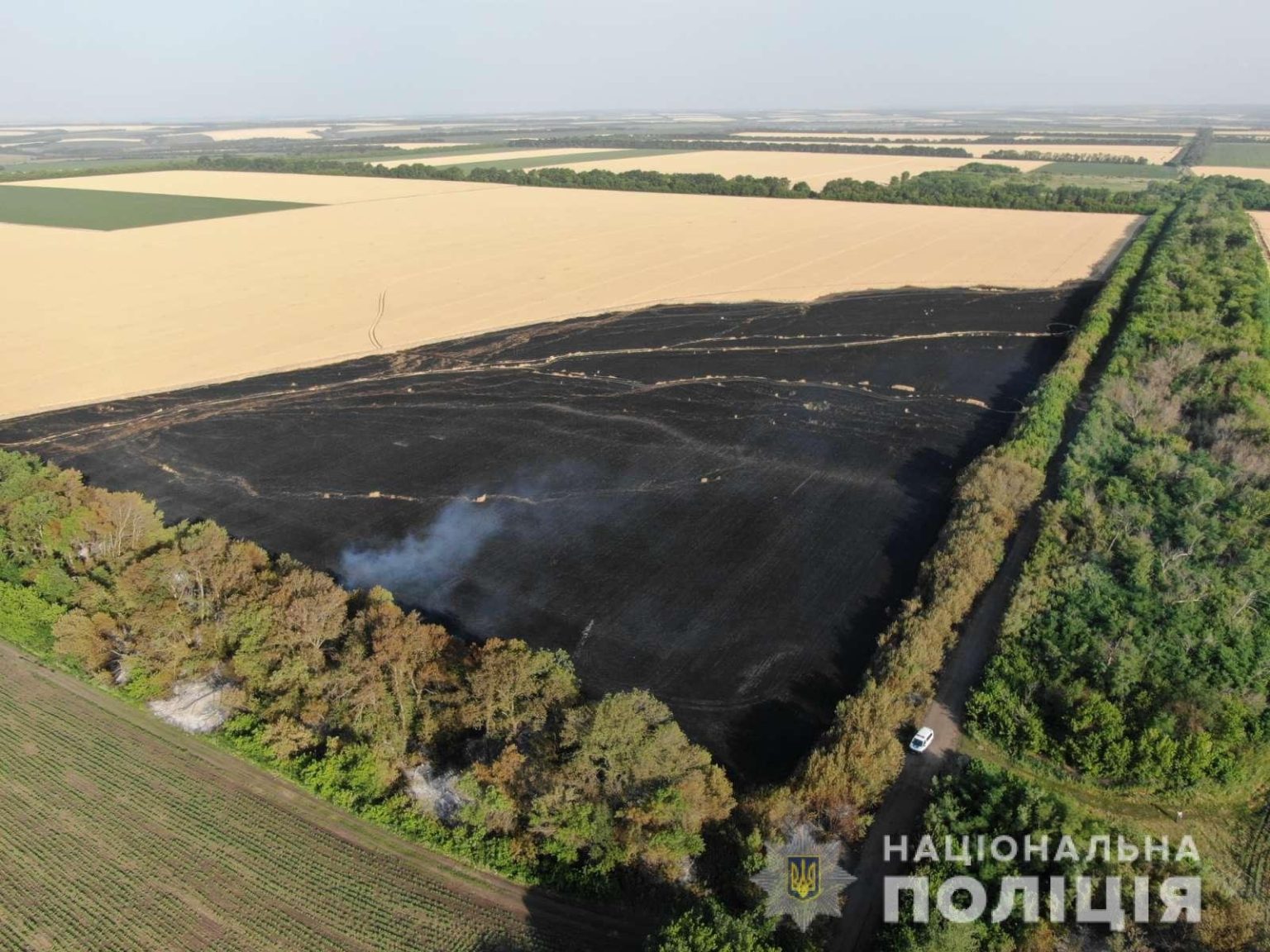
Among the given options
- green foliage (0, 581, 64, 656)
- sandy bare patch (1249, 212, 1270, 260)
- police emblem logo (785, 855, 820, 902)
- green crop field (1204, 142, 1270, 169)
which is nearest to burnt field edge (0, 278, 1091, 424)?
sandy bare patch (1249, 212, 1270, 260)

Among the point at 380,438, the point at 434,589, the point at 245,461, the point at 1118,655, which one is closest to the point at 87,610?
the point at 434,589

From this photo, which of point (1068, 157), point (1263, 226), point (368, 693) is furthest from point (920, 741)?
point (1068, 157)

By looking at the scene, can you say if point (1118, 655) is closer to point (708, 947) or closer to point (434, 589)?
point (708, 947)

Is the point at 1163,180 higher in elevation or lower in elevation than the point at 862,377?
higher

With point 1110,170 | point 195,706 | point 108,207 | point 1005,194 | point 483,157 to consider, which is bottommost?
point 195,706

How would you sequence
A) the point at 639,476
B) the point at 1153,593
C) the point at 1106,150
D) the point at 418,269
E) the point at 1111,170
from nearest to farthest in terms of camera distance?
the point at 1153,593
the point at 639,476
the point at 418,269
the point at 1111,170
the point at 1106,150

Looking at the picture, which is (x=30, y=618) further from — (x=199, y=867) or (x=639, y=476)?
(x=639, y=476)
